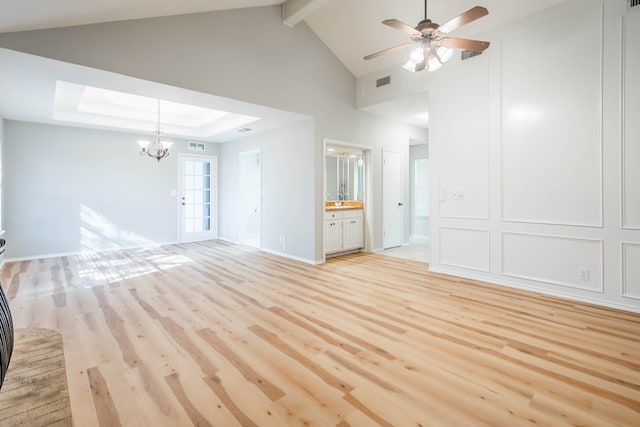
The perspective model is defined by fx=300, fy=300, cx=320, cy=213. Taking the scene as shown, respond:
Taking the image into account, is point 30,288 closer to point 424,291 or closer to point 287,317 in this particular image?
point 287,317

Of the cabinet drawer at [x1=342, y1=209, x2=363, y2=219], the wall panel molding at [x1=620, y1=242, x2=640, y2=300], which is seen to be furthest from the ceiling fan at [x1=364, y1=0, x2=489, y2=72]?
the cabinet drawer at [x1=342, y1=209, x2=363, y2=219]

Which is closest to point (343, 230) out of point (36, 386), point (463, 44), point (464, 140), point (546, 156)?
point (464, 140)

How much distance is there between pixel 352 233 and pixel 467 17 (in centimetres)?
441

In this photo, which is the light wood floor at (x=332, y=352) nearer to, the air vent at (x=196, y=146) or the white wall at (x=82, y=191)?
the white wall at (x=82, y=191)

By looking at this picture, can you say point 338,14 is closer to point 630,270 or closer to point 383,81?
point 383,81

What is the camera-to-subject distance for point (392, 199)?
7.07 m

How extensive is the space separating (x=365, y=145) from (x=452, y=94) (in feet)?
6.83

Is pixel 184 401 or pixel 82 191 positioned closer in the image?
pixel 184 401

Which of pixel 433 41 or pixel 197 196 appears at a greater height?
pixel 433 41

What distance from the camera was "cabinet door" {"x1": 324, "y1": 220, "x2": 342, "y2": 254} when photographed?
592 centimetres

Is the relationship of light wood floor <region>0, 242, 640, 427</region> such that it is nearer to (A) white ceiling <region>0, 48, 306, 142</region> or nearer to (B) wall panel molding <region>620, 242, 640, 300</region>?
(B) wall panel molding <region>620, 242, 640, 300</region>

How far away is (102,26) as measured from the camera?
10.6ft

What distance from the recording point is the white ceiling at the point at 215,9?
2795 mm

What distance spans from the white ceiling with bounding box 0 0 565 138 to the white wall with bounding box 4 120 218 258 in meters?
0.65
